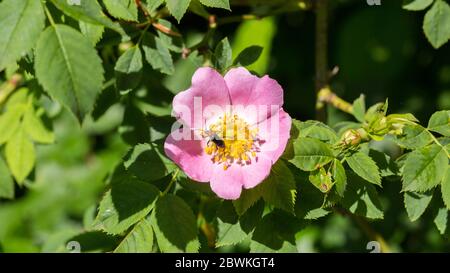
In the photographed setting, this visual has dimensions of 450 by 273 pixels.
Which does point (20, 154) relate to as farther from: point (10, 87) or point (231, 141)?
point (231, 141)

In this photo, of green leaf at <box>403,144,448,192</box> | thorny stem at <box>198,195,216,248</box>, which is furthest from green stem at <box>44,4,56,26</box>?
green leaf at <box>403,144,448,192</box>

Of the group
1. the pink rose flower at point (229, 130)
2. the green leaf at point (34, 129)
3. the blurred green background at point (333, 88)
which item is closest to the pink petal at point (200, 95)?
the pink rose flower at point (229, 130)

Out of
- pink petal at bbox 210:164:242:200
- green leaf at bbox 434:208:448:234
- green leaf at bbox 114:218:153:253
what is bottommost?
green leaf at bbox 434:208:448:234

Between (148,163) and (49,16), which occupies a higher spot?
(49,16)

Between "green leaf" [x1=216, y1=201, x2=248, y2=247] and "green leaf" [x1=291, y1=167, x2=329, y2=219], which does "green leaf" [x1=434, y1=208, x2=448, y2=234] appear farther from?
"green leaf" [x1=216, y1=201, x2=248, y2=247]

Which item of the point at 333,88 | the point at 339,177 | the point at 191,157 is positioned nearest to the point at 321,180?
the point at 339,177

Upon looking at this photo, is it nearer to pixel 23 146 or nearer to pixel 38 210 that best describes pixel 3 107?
pixel 23 146
